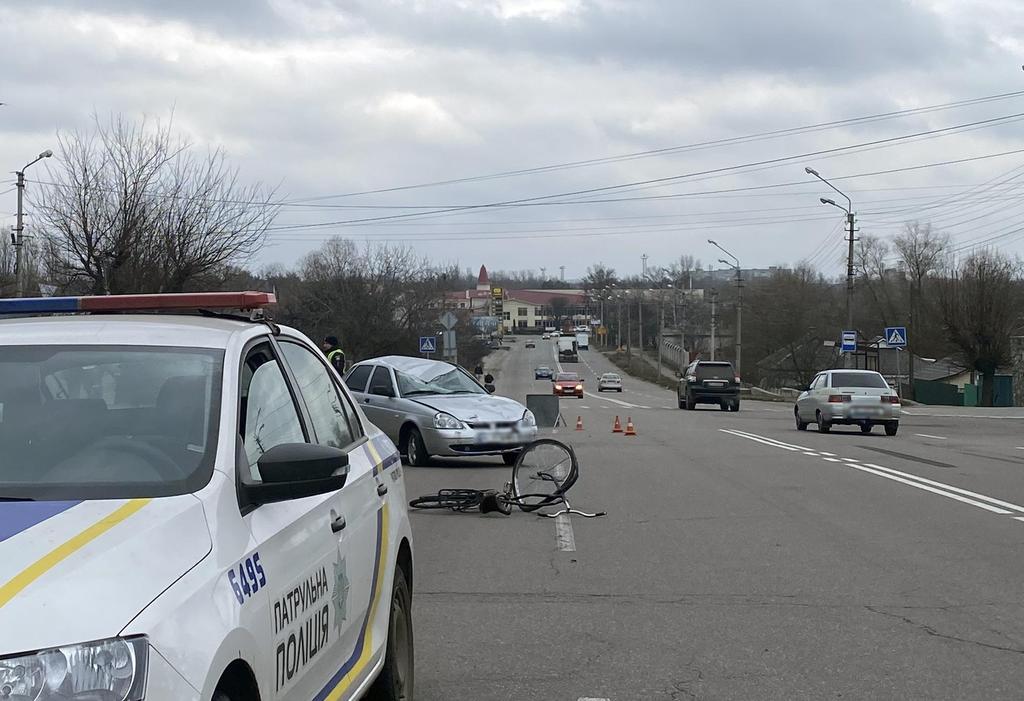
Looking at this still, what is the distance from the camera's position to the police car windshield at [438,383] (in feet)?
57.2

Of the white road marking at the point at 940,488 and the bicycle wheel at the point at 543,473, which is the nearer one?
the bicycle wheel at the point at 543,473

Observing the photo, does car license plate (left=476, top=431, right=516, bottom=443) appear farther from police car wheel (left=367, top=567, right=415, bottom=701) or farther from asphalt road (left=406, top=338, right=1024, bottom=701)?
police car wheel (left=367, top=567, right=415, bottom=701)

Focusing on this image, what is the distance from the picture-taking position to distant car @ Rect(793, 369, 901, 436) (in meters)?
26.0

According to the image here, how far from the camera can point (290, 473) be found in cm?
347

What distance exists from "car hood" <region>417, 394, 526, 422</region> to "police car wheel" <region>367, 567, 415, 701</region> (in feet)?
35.4

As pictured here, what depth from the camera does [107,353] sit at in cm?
398

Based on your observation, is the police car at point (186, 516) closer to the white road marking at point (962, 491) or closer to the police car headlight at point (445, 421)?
the white road marking at point (962, 491)

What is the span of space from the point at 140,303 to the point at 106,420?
2.85 ft

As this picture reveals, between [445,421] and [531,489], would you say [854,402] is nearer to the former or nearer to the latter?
[445,421]

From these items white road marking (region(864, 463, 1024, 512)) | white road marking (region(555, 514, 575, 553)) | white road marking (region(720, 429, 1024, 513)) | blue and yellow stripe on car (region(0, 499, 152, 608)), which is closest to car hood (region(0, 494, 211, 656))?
blue and yellow stripe on car (region(0, 499, 152, 608))

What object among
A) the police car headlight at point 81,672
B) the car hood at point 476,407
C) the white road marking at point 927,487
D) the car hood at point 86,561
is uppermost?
the car hood at point 86,561

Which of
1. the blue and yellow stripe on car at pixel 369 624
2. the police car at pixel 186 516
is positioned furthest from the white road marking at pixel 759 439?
the police car at pixel 186 516

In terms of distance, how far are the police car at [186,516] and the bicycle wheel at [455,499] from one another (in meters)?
6.44

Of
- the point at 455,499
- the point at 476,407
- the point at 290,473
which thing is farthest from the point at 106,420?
the point at 476,407
